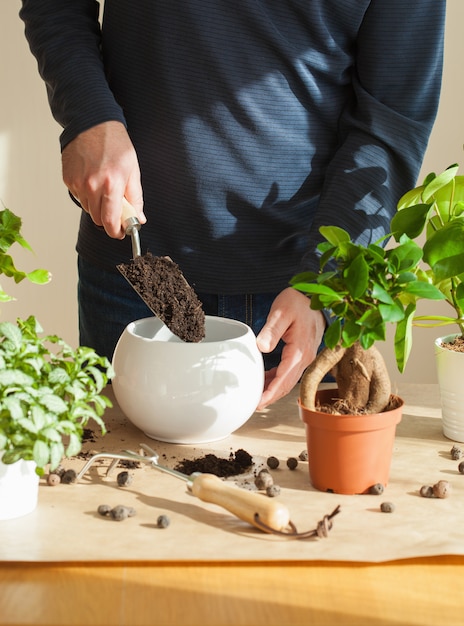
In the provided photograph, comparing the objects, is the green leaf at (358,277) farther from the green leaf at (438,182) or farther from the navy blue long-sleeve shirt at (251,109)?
the navy blue long-sleeve shirt at (251,109)

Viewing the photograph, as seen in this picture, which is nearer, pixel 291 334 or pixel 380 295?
pixel 380 295

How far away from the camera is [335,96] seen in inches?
63.6

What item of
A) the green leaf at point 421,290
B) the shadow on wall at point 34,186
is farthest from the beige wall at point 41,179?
the green leaf at point 421,290

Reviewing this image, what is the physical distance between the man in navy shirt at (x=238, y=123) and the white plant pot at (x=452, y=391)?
0.21 meters

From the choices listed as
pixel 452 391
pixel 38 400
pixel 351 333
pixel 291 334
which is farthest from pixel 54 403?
pixel 452 391

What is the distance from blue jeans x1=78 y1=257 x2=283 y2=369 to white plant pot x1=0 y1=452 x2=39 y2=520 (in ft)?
2.25

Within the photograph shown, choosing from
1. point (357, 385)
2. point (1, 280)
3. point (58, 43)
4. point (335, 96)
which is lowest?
point (1, 280)

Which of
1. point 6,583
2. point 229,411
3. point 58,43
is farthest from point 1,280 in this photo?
point 6,583

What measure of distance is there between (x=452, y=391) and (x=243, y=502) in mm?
467

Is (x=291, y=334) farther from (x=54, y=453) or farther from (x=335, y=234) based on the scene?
(x=54, y=453)

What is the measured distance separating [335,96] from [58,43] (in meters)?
0.52

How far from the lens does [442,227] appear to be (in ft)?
3.84

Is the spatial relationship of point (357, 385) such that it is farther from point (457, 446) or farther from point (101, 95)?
point (101, 95)

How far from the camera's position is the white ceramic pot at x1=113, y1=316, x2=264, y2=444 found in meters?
1.19
